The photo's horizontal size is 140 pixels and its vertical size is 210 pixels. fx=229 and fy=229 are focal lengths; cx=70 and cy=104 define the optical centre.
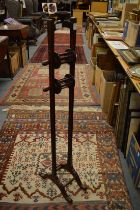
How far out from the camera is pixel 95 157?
77.4 inches

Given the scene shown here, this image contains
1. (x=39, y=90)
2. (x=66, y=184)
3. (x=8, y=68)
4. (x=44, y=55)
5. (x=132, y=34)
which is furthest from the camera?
(x=44, y=55)

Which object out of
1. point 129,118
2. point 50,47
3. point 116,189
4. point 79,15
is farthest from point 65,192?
point 79,15

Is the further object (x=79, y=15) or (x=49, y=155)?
(x=79, y=15)

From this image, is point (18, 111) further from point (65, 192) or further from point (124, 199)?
point (124, 199)

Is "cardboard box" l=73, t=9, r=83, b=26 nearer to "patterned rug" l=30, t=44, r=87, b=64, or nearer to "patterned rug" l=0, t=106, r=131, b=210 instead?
"patterned rug" l=30, t=44, r=87, b=64

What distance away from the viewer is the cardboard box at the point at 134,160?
5.21ft

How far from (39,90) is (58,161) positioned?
1488mm

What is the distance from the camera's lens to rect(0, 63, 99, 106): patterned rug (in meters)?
2.88

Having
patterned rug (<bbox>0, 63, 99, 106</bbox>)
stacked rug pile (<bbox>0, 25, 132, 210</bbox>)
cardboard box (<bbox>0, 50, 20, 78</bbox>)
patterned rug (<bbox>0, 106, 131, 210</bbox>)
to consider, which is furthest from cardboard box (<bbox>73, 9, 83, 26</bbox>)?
patterned rug (<bbox>0, 106, 131, 210</bbox>)

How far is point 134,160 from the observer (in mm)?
1655

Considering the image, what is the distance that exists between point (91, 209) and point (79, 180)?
0.22 metres

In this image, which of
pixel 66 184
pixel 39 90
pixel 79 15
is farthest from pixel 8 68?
pixel 79 15

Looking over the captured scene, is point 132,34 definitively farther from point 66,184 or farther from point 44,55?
point 44,55

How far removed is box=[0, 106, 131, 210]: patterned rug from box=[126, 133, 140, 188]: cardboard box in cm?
10
